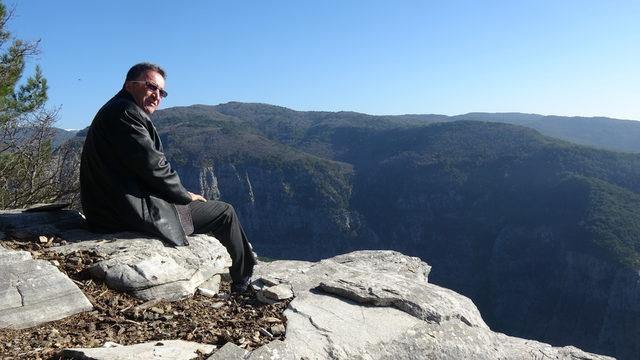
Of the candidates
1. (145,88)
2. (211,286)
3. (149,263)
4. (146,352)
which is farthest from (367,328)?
(145,88)

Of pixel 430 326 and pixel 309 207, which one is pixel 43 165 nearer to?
pixel 430 326

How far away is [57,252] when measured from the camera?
5324 millimetres

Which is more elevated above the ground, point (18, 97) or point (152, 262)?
point (18, 97)

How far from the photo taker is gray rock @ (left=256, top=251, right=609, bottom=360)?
4309mm

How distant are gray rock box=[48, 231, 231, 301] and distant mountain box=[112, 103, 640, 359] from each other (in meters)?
75.7

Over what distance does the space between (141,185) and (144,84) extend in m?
1.05

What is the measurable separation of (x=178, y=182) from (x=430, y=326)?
2875 mm

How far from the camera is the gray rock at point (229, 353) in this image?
12.0 feet

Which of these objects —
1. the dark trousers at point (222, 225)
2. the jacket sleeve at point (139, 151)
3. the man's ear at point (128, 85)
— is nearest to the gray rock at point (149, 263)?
the dark trousers at point (222, 225)

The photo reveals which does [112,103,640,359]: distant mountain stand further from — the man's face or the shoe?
the man's face

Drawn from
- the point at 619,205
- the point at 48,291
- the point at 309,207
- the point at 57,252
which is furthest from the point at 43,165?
the point at 309,207

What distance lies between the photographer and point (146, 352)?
11.7 ft

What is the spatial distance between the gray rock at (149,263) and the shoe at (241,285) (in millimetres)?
368

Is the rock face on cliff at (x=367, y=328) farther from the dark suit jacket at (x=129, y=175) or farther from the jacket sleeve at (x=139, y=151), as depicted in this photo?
the jacket sleeve at (x=139, y=151)
